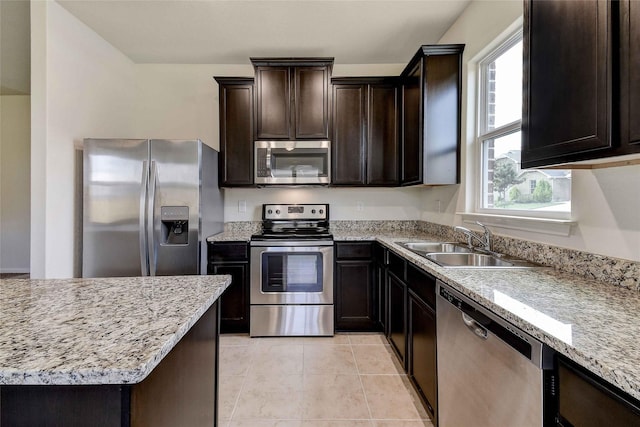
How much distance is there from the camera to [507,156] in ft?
6.72

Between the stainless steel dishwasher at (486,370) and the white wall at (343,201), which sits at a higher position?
the white wall at (343,201)

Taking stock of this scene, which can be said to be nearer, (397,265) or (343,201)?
(397,265)

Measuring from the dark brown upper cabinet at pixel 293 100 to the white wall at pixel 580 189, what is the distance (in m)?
1.24

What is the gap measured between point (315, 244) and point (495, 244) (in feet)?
4.70

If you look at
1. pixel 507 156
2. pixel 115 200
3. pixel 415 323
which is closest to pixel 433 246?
pixel 415 323

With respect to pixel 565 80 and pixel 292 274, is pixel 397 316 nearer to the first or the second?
pixel 292 274

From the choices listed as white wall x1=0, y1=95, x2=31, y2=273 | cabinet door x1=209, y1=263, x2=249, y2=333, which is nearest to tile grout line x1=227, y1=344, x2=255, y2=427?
cabinet door x1=209, y1=263, x2=249, y2=333

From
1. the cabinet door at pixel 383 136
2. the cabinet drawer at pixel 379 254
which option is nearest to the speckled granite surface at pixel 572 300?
the cabinet drawer at pixel 379 254

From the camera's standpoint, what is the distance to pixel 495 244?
1941 mm

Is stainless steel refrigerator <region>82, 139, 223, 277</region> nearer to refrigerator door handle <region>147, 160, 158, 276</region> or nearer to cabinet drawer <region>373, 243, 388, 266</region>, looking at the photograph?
refrigerator door handle <region>147, 160, 158, 276</region>

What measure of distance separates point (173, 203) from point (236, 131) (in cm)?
96

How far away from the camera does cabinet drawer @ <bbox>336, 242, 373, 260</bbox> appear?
2803 millimetres

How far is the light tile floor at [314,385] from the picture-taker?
5.74 feet

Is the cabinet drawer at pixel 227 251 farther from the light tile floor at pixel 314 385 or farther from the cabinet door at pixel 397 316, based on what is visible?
the cabinet door at pixel 397 316
